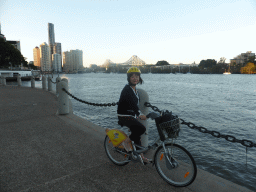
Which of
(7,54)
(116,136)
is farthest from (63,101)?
(7,54)

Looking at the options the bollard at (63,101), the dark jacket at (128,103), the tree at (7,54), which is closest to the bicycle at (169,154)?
the dark jacket at (128,103)

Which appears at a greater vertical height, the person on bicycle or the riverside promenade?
the person on bicycle

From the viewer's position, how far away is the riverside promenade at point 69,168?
2.76m

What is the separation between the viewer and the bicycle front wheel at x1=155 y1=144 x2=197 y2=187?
8.49ft

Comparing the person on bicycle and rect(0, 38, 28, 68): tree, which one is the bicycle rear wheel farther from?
rect(0, 38, 28, 68): tree

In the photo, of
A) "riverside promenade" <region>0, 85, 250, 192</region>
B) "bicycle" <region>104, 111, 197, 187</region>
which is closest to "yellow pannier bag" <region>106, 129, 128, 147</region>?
"bicycle" <region>104, 111, 197, 187</region>

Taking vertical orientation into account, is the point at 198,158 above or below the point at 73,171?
below

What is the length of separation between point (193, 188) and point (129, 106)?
1.60 metres

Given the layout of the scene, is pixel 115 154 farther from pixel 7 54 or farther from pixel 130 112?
pixel 7 54

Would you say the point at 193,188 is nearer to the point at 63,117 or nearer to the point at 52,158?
the point at 52,158

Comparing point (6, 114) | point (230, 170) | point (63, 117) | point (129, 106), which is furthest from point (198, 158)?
point (6, 114)

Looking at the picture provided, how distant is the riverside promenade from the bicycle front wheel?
12 centimetres

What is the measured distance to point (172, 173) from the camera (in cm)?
284

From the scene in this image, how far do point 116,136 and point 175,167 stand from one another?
1109 millimetres
